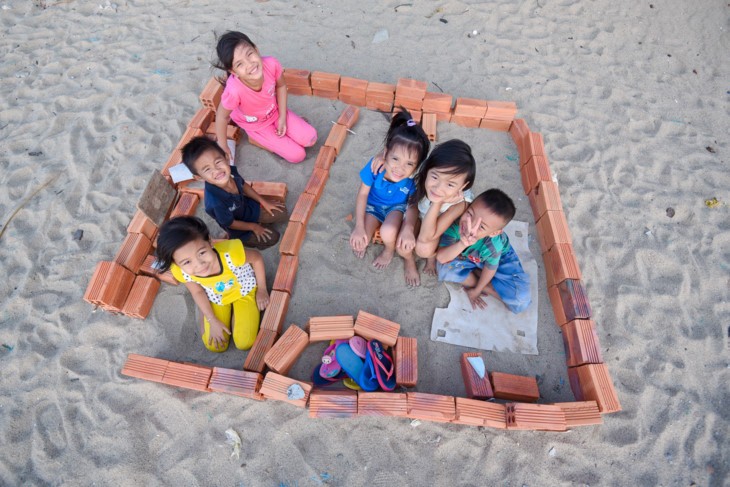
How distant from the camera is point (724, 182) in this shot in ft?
12.6

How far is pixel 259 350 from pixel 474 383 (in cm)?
149

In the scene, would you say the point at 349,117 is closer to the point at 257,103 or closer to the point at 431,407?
the point at 257,103

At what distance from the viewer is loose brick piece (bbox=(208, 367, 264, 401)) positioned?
2637 millimetres

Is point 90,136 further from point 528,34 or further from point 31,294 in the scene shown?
point 528,34

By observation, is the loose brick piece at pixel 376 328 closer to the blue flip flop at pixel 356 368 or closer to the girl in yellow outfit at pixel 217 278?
the blue flip flop at pixel 356 368

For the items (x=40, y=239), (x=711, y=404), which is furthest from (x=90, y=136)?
(x=711, y=404)

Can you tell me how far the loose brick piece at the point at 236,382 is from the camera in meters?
2.64

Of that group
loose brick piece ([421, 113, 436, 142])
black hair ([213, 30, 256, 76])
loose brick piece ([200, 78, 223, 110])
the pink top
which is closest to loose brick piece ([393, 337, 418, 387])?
loose brick piece ([421, 113, 436, 142])

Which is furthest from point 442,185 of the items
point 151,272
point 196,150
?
point 151,272

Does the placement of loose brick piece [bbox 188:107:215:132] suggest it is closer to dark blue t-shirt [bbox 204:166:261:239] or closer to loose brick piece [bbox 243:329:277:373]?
dark blue t-shirt [bbox 204:166:261:239]

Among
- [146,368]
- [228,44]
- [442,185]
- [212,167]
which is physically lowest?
[146,368]

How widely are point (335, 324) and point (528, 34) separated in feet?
14.2

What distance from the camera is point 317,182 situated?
3529 mm

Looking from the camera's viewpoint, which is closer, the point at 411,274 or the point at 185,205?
the point at 411,274
